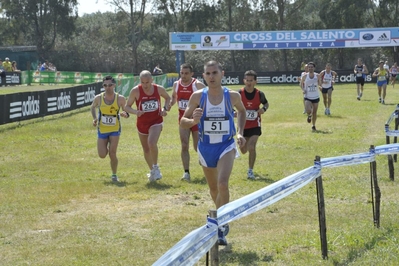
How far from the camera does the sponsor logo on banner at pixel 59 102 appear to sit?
2625 cm

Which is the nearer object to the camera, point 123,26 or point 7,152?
point 7,152

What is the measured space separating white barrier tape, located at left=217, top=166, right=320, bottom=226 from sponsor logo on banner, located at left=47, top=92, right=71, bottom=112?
2032 cm

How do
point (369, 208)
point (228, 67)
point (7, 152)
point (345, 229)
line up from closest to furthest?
point (345, 229) → point (369, 208) → point (7, 152) → point (228, 67)

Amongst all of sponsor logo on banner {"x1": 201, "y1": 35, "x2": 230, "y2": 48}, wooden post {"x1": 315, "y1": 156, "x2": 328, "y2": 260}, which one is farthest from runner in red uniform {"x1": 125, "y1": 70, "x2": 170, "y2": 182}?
sponsor logo on banner {"x1": 201, "y1": 35, "x2": 230, "y2": 48}

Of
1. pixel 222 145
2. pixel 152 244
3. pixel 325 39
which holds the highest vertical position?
pixel 325 39

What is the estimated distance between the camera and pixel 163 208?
1039 centimetres

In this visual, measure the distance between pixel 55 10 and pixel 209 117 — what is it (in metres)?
72.2

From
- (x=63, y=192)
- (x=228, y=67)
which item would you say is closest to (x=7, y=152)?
(x=63, y=192)

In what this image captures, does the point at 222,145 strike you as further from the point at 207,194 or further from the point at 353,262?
the point at 207,194

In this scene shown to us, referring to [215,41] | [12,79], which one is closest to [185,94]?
[12,79]

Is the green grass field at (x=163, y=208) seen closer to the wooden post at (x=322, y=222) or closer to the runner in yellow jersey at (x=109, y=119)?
the wooden post at (x=322, y=222)

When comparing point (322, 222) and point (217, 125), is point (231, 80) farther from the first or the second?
point (322, 222)

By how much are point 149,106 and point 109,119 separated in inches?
32.2

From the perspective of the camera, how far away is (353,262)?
22.9 ft
